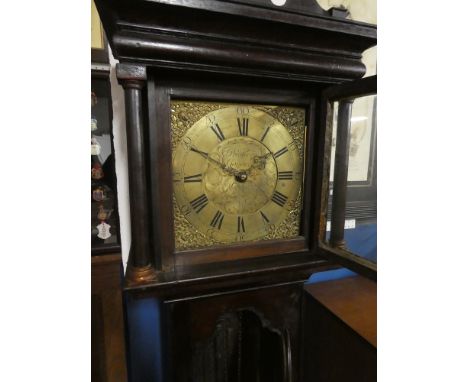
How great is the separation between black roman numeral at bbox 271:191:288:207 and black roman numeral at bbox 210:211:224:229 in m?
0.15

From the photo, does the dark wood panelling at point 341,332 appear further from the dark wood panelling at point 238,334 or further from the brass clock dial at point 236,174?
the brass clock dial at point 236,174

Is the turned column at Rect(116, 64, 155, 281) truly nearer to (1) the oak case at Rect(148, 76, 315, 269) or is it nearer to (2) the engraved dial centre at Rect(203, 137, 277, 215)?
(1) the oak case at Rect(148, 76, 315, 269)

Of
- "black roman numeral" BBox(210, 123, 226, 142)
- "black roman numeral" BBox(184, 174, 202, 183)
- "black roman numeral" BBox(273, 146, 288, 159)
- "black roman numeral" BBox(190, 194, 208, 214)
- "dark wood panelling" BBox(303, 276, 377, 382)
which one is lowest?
"dark wood panelling" BBox(303, 276, 377, 382)

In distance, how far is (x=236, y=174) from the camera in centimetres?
69

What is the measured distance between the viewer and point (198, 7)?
494mm

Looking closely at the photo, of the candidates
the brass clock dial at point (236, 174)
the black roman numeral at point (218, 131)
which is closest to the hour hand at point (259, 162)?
the brass clock dial at point (236, 174)

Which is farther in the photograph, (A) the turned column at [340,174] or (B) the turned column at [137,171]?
(A) the turned column at [340,174]

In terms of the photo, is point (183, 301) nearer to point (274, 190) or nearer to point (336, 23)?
point (274, 190)

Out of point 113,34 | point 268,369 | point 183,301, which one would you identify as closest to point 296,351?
point 268,369

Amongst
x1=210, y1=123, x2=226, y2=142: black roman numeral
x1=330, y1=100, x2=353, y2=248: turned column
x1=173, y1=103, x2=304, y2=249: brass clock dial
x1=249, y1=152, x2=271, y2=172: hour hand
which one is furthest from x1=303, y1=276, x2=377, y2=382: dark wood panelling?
x1=210, y1=123, x2=226, y2=142: black roman numeral

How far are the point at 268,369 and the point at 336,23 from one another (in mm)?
993

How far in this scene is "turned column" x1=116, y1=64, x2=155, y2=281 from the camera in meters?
0.55

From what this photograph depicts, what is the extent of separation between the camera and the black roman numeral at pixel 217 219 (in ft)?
2.27

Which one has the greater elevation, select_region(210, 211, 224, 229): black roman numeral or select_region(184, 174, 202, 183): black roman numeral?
select_region(184, 174, 202, 183): black roman numeral
